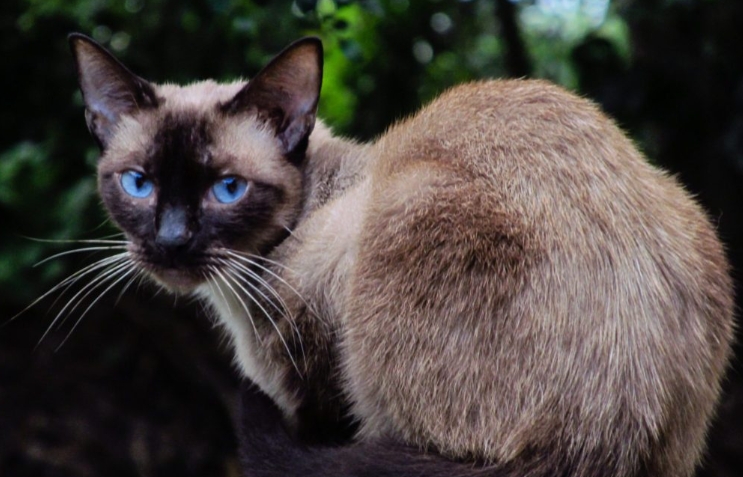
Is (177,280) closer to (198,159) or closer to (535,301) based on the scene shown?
Result: (198,159)

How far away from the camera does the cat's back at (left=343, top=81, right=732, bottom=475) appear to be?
6.98 ft

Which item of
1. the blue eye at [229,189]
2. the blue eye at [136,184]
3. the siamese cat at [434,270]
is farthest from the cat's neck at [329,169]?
the blue eye at [136,184]

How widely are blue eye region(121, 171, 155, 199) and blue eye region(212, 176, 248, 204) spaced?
0.19 meters

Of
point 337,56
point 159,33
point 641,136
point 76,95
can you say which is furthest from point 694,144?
point 76,95

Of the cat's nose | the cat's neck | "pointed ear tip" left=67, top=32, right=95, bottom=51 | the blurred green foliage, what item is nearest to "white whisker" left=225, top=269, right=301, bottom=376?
the cat's nose

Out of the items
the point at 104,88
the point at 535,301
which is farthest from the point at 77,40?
the point at 535,301

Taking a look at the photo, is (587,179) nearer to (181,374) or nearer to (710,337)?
(710,337)

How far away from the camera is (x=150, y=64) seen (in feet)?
13.6

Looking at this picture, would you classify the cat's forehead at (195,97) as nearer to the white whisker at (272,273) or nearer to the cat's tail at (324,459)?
the white whisker at (272,273)

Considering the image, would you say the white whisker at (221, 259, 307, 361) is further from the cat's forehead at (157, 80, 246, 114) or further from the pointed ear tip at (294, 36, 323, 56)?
the pointed ear tip at (294, 36, 323, 56)

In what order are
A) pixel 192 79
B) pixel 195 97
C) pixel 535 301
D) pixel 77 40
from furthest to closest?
1. pixel 192 79
2. pixel 195 97
3. pixel 77 40
4. pixel 535 301

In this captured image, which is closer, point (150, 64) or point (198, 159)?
point (198, 159)

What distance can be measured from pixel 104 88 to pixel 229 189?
0.54 metres

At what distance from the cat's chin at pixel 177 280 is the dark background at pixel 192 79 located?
83 cm
